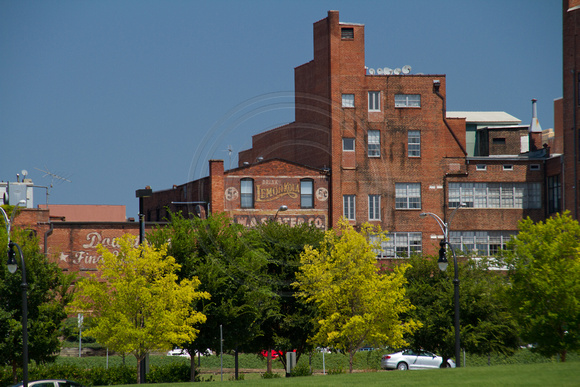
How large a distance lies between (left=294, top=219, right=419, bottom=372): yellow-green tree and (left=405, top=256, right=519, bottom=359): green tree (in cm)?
275

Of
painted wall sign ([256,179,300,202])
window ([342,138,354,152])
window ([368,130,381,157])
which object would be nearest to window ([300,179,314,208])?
painted wall sign ([256,179,300,202])

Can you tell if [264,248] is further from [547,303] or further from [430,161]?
[430,161]

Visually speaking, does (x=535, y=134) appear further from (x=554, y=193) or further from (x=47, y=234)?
(x=47, y=234)

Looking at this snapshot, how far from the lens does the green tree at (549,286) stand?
127 ft

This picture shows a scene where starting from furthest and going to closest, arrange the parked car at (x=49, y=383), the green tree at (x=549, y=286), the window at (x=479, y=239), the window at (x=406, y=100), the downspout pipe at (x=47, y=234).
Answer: the window at (x=406, y=100), the window at (x=479, y=239), the downspout pipe at (x=47, y=234), the green tree at (x=549, y=286), the parked car at (x=49, y=383)

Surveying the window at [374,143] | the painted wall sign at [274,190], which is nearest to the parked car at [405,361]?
the painted wall sign at [274,190]

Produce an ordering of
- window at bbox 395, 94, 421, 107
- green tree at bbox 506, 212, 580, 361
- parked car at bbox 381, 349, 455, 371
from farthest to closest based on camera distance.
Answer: window at bbox 395, 94, 421, 107 < parked car at bbox 381, 349, 455, 371 < green tree at bbox 506, 212, 580, 361

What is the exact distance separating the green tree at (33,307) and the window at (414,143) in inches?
1526

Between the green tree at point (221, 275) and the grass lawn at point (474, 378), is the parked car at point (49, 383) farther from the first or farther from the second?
the green tree at point (221, 275)

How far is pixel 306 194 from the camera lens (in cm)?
7056

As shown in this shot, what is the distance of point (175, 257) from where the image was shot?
44312mm

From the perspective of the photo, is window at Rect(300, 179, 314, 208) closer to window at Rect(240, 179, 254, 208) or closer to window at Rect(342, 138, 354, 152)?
window at Rect(240, 179, 254, 208)

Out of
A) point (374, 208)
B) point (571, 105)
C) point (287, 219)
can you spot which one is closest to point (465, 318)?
point (374, 208)

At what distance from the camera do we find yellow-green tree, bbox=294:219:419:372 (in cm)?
4325
